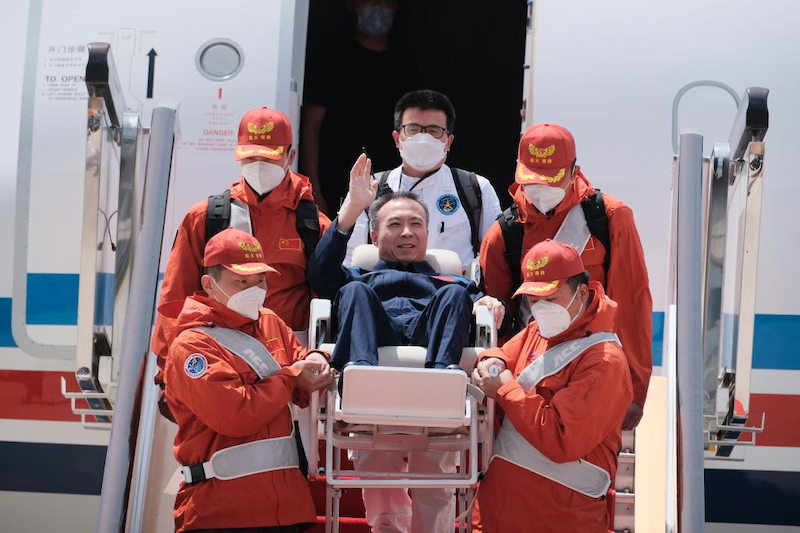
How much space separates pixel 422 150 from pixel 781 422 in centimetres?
231

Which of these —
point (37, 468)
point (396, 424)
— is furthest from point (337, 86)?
point (396, 424)

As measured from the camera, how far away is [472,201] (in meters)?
5.02

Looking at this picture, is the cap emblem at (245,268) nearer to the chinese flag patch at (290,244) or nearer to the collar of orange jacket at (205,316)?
the collar of orange jacket at (205,316)

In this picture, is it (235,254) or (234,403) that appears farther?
(235,254)

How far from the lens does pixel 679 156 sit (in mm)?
4113

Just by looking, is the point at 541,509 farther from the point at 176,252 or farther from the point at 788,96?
the point at 788,96

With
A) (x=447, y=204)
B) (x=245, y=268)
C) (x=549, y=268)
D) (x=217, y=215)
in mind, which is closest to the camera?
(x=549, y=268)

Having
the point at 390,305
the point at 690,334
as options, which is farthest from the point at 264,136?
the point at 690,334

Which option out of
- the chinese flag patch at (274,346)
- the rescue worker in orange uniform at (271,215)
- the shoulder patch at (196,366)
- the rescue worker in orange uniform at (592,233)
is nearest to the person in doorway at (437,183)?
the rescue worker in orange uniform at (271,215)

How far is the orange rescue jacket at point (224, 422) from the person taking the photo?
338 cm

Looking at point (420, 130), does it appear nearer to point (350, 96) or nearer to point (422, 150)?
point (422, 150)

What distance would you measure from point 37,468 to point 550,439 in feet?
11.0

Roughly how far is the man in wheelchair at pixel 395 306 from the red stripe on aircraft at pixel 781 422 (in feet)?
6.32

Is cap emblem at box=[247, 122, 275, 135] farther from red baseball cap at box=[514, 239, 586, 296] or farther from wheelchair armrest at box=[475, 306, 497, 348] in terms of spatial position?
red baseball cap at box=[514, 239, 586, 296]
